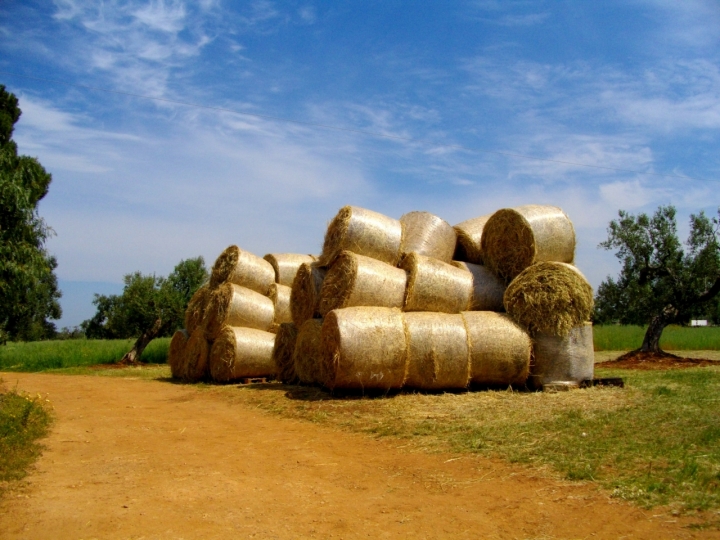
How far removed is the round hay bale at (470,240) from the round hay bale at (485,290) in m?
0.65

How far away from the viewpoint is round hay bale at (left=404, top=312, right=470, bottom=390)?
30.6 ft

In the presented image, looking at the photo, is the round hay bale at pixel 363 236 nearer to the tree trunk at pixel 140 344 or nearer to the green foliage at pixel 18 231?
the green foliage at pixel 18 231

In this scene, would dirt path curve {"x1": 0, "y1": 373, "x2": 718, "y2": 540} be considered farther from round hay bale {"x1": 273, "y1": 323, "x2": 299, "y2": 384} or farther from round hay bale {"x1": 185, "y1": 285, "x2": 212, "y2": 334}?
round hay bale {"x1": 185, "y1": 285, "x2": 212, "y2": 334}

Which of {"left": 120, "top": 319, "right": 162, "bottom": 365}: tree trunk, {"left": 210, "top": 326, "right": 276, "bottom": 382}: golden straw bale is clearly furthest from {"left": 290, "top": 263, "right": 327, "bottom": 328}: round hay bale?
{"left": 120, "top": 319, "right": 162, "bottom": 365}: tree trunk

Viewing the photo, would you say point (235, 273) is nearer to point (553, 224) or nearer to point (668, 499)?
point (553, 224)

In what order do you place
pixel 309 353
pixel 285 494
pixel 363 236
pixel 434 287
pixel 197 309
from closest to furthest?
pixel 285 494 → pixel 434 287 → pixel 363 236 → pixel 309 353 → pixel 197 309

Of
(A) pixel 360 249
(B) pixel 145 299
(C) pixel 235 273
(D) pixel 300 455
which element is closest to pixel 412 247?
(A) pixel 360 249

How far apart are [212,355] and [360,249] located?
4.64 meters

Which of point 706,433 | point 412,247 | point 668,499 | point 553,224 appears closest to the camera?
point 668,499

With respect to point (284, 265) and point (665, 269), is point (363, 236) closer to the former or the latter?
point (284, 265)

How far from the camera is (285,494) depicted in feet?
16.0

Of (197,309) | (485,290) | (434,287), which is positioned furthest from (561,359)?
(197,309)

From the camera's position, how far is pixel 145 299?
22.2 meters

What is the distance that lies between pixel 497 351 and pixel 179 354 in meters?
8.25
